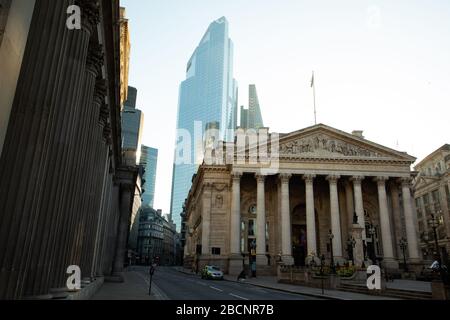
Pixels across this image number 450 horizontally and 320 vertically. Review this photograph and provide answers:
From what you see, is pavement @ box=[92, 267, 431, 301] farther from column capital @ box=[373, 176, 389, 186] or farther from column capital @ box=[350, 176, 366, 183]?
column capital @ box=[373, 176, 389, 186]

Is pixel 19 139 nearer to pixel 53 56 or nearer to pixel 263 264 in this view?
pixel 53 56

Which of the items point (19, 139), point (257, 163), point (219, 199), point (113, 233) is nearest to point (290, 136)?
point (257, 163)

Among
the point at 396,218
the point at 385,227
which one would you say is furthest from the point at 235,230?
the point at 396,218

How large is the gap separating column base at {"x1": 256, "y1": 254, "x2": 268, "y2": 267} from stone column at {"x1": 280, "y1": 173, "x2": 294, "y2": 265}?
97.6 inches

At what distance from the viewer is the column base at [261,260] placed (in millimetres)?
46250

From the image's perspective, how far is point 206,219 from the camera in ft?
173

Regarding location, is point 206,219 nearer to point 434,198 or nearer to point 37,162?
point 37,162

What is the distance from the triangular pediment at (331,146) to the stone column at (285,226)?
4855 millimetres

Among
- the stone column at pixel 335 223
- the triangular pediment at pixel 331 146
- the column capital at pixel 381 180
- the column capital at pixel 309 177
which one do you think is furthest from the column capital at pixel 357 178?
the column capital at pixel 309 177

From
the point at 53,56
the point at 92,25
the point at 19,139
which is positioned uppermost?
the point at 92,25
